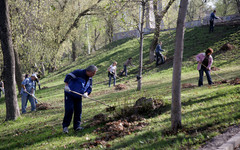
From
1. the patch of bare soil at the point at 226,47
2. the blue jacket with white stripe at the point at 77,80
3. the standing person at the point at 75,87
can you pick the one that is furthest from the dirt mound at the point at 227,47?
the blue jacket with white stripe at the point at 77,80

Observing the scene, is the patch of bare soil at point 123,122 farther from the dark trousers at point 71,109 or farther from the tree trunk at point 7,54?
the tree trunk at point 7,54

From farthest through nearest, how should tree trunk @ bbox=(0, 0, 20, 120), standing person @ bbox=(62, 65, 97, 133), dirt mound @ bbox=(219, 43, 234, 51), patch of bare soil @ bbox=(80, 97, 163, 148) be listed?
dirt mound @ bbox=(219, 43, 234, 51)
tree trunk @ bbox=(0, 0, 20, 120)
standing person @ bbox=(62, 65, 97, 133)
patch of bare soil @ bbox=(80, 97, 163, 148)

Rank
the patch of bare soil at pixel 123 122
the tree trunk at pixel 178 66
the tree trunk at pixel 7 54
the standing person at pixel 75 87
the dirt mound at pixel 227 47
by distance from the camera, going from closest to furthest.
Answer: the tree trunk at pixel 178 66
the patch of bare soil at pixel 123 122
the standing person at pixel 75 87
the tree trunk at pixel 7 54
the dirt mound at pixel 227 47

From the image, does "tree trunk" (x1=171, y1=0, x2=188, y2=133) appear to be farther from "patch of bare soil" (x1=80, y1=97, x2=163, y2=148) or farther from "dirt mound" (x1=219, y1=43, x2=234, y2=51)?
"dirt mound" (x1=219, y1=43, x2=234, y2=51)

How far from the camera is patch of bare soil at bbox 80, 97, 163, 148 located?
6.23 metres

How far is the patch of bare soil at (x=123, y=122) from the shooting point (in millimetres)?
6230

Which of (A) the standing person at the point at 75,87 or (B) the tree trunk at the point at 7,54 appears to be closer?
(A) the standing person at the point at 75,87

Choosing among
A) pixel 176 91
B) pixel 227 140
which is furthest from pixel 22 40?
pixel 227 140

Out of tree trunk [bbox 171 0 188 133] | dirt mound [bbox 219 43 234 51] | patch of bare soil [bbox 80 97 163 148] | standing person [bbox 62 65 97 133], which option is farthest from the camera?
dirt mound [bbox 219 43 234 51]

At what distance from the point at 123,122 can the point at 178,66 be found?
2737 millimetres

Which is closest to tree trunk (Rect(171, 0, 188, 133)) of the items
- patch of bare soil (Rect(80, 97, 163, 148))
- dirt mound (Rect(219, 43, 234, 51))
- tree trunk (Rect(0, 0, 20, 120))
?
patch of bare soil (Rect(80, 97, 163, 148))

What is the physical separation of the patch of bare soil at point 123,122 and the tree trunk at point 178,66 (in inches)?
52.0

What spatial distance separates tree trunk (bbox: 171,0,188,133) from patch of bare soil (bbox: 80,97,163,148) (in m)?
1.32

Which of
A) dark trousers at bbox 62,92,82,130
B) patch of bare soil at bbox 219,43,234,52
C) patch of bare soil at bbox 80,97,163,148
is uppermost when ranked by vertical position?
patch of bare soil at bbox 219,43,234,52
